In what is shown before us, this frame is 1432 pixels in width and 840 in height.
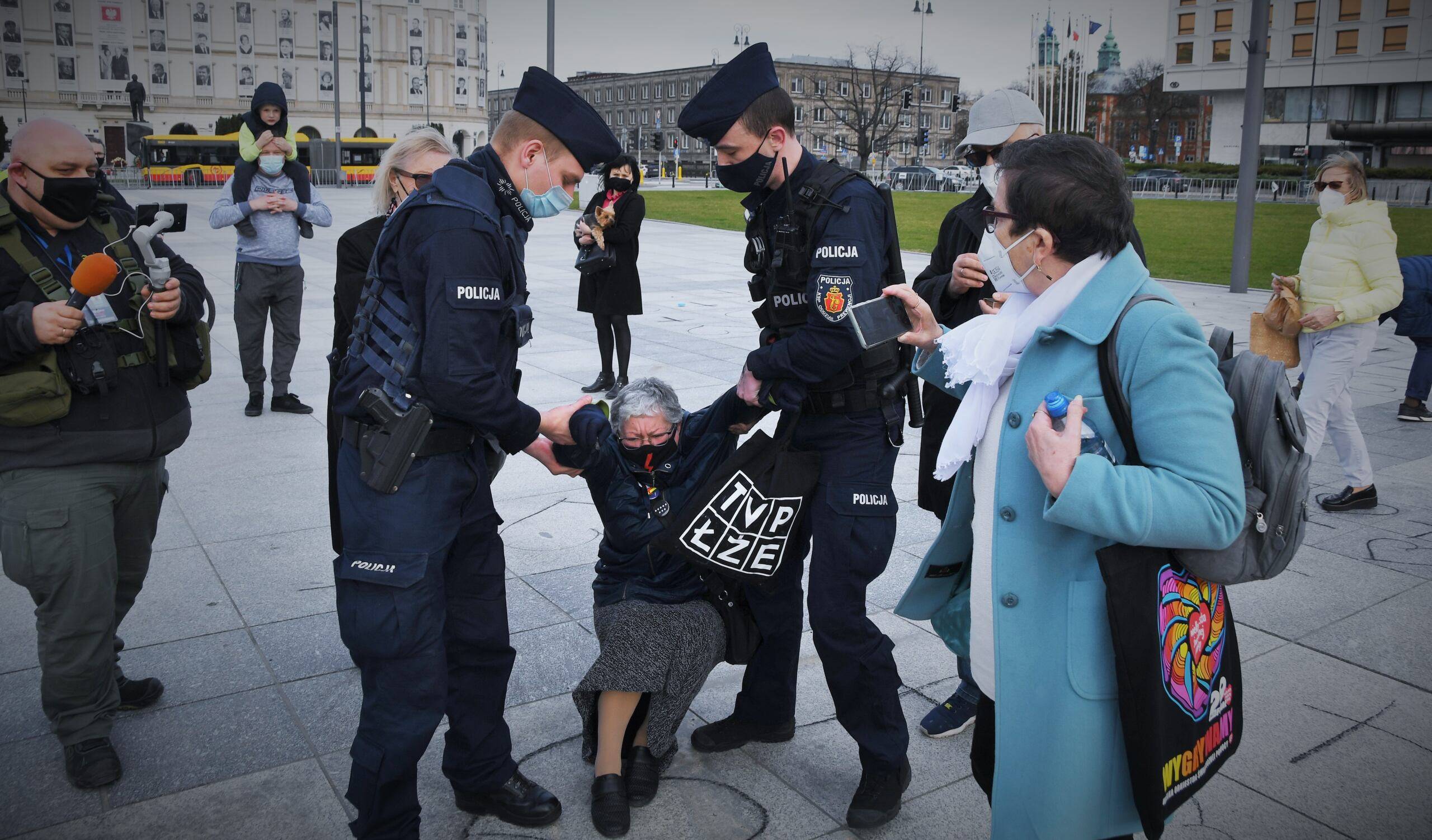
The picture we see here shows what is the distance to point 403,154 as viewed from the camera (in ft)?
14.0

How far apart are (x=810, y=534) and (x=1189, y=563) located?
145cm

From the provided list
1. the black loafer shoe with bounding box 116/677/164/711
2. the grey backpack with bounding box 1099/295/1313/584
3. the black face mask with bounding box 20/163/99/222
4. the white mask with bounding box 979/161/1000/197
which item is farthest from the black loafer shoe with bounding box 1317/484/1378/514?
the black face mask with bounding box 20/163/99/222

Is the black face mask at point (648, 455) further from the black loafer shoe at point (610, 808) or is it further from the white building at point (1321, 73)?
the white building at point (1321, 73)

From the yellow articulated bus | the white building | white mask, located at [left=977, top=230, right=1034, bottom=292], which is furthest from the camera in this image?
the white building

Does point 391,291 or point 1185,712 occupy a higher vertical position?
point 391,291

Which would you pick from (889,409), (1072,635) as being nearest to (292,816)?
(889,409)

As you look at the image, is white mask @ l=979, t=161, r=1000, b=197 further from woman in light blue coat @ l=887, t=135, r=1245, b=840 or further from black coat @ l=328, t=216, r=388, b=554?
black coat @ l=328, t=216, r=388, b=554

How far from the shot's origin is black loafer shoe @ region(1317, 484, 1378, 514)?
625cm

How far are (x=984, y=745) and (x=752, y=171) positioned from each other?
1829 millimetres

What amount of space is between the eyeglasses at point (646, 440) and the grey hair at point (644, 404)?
1.6 inches

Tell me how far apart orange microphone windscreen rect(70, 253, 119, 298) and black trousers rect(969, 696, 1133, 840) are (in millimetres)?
2880

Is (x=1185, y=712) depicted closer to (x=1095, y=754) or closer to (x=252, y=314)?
(x=1095, y=754)

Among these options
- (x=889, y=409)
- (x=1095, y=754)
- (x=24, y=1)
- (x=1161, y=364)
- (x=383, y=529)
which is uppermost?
(x=24, y=1)

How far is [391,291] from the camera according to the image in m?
2.76
